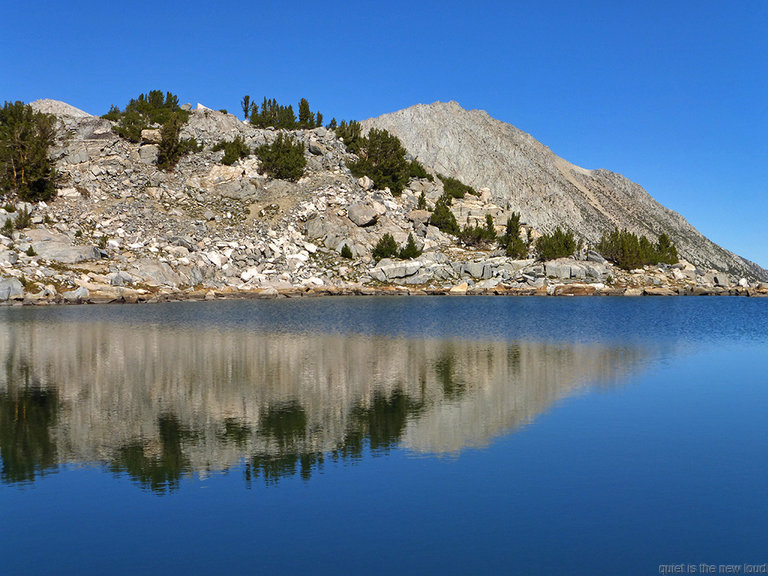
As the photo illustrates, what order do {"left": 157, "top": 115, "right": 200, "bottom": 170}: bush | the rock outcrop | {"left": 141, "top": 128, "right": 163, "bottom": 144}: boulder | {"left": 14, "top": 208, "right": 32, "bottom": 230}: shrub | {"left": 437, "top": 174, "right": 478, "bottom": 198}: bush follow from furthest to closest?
{"left": 437, "top": 174, "right": 478, "bottom": 198}: bush, {"left": 141, "top": 128, "right": 163, "bottom": 144}: boulder, {"left": 157, "top": 115, "right": 200, "bottom": 170}: bush, {"left": 14, "top": 208, "right": 32, "bottom": 230}: shrub, the rock outcrop

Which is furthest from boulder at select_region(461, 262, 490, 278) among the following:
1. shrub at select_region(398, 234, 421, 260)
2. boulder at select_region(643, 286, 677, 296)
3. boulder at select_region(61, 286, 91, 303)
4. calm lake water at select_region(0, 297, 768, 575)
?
calm lake water at select_region(0, 297, 768, 575)

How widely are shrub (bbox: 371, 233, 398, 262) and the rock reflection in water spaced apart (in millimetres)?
65890

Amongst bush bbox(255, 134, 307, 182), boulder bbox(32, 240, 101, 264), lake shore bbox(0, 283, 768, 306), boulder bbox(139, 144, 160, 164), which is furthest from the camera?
bush bbox(255, 134, 307, 182)

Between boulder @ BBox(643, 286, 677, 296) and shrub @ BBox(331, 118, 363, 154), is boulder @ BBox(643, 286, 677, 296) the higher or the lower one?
the lower one

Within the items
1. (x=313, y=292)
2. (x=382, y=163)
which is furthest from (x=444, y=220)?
(x=313, y=292)

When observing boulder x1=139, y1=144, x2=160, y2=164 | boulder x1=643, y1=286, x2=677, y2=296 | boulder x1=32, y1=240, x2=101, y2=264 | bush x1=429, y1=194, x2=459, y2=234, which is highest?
boulder x1=139, y1=144, x2=160, y2=164

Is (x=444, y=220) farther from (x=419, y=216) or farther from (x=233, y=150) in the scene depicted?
(x=233, y=150)

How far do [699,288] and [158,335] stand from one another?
113017 mm

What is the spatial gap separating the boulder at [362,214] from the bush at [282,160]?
15470 millimetres

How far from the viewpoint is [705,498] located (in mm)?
15008

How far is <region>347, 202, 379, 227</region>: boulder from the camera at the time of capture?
380 feet

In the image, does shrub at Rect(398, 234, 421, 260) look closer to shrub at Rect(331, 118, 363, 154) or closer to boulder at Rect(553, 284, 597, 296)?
boulder at Rect(553, 284, 597, 296)

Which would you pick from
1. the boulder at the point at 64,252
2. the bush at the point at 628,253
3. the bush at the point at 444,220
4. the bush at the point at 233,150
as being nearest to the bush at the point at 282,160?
the bush at the point at 233,150

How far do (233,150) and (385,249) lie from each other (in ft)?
130
